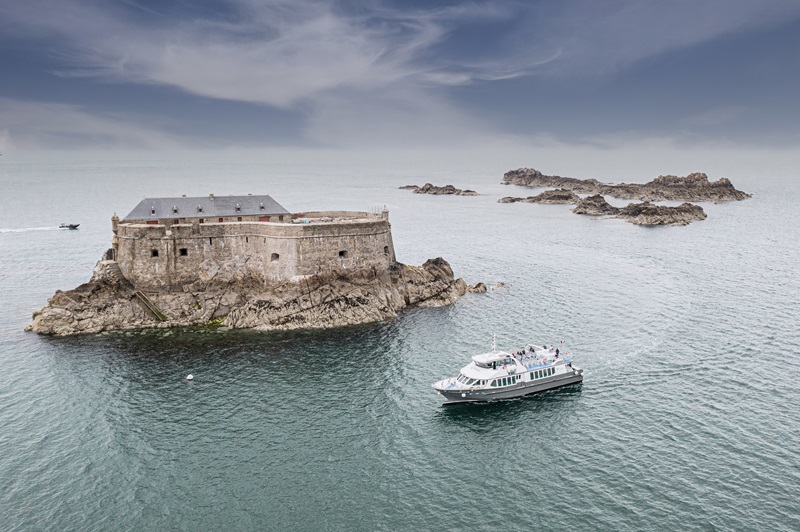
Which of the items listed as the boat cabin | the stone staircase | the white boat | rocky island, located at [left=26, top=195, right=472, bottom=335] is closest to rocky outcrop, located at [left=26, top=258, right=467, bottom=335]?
the stone staircase

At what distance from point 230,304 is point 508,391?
3526 centimetres

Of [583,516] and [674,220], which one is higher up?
[674,220]

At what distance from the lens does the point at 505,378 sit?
157 feet

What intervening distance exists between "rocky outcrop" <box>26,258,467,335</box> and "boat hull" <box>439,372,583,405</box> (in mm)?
21386

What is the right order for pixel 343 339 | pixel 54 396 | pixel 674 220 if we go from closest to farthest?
pixel 54 396 → pixel 343 339 → pixel 674 220

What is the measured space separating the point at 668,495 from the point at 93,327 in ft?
187

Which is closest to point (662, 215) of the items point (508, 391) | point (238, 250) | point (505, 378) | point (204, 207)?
point (238, 250)

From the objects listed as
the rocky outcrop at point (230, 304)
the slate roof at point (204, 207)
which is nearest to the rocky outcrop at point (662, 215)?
the rocky outcrop at point (230, 304)

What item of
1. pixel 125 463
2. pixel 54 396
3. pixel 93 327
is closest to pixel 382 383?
pixel 125 463

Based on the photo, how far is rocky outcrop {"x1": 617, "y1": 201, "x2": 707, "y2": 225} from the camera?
15512 cm

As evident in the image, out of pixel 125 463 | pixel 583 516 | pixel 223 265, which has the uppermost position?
pixel 223 265

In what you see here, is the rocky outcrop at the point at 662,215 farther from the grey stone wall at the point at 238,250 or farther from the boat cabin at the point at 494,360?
the boat cabin at the point at 494,360

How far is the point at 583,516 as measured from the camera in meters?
32.3

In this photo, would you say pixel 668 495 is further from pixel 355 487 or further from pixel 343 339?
pixel 343 339
